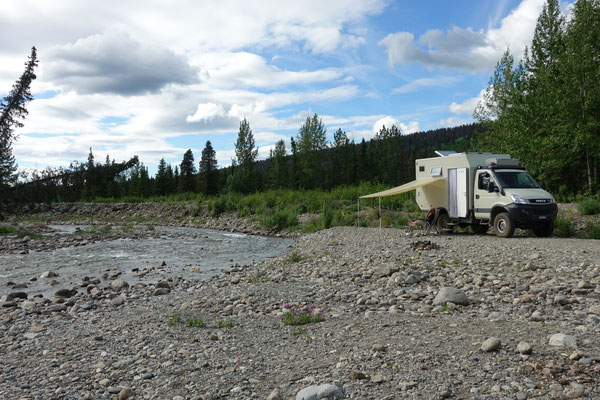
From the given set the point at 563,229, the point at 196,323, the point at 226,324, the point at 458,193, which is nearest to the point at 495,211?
the point at 458,193

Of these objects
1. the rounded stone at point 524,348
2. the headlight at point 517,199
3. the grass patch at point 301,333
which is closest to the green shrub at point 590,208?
the headlight at point 517,199

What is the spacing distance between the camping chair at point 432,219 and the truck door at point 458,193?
596mm

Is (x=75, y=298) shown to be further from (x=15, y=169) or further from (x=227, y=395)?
(x=15, y=169)

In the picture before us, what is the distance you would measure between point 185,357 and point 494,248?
30.2ft

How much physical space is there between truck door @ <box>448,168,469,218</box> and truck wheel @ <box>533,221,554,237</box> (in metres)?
2.32

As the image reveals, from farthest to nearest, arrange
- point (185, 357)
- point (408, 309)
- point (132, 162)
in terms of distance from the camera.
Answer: point (132, 162), point (408, 309), point (185, 357)

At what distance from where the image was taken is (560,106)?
21484mm

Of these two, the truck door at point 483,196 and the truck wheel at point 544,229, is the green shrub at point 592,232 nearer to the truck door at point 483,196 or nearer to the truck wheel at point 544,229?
the truck wheel at point 544,229

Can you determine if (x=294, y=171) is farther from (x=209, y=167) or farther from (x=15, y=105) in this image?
(x=15, y=105)

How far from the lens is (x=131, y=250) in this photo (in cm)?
1855

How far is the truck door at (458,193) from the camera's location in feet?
49.8

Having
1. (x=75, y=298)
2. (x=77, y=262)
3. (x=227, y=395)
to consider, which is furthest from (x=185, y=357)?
(x=77, y=262)

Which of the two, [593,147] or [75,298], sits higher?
[593,147]

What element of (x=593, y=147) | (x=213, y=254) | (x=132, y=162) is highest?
(x=132, y=162)
